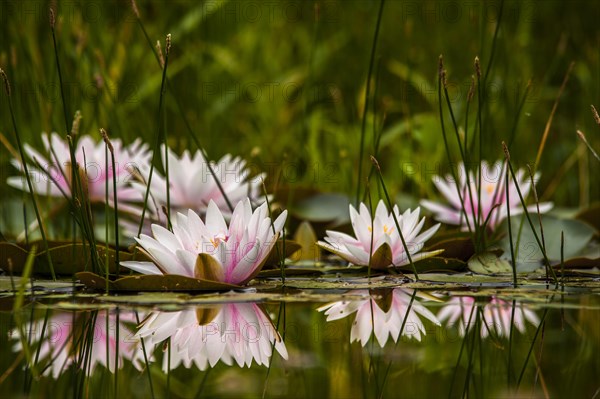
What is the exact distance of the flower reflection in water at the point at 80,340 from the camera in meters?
1.09

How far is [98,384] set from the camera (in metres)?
0.96

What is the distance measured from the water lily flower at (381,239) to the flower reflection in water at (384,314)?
18 cm

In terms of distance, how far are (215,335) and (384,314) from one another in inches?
12.3

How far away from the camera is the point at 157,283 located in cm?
153

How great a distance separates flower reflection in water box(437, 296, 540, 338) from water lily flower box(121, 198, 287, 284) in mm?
359

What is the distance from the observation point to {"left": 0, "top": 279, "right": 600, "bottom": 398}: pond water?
3.07ft

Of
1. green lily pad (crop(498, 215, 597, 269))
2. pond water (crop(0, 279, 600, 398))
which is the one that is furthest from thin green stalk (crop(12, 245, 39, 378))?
green lily pad (crop(498, 215, 597, 269))

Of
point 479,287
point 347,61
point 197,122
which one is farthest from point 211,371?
point 347,61

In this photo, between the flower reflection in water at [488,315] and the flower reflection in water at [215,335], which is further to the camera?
the flower reflection in water at [488,315]

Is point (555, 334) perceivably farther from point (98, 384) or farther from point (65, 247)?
point (65, 247)

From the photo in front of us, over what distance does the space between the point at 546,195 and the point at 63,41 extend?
1.90 meters

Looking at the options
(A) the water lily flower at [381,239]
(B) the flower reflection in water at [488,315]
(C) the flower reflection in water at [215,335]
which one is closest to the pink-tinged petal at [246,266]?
(C) the flower reflection in water at [215,335]

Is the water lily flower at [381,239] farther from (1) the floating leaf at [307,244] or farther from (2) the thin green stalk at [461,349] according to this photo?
(2) the thin green stalk at [461,349]

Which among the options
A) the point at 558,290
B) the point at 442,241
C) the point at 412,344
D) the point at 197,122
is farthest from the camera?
the point at 197,122
